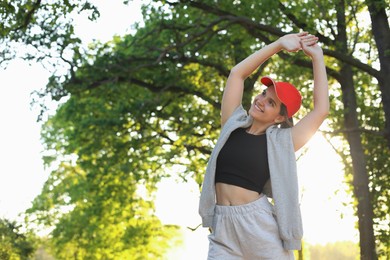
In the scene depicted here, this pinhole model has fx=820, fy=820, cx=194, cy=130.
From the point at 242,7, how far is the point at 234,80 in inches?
459

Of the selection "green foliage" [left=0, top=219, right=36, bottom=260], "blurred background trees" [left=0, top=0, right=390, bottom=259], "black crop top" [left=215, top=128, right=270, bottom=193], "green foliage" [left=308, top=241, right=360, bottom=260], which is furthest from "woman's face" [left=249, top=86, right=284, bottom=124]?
"green foliage" [left=308, top=241, right=360, bottom=260]


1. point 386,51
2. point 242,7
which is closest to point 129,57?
point 242,7

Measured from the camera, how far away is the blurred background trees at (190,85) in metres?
15.8

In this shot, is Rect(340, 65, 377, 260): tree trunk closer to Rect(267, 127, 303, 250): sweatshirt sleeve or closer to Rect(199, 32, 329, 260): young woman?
Rect(199, 32, 329, 260): young woman

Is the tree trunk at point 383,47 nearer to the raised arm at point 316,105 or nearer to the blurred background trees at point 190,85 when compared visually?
the blurred background trees at point 190,85

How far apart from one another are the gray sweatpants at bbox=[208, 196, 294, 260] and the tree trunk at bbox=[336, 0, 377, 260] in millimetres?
11585

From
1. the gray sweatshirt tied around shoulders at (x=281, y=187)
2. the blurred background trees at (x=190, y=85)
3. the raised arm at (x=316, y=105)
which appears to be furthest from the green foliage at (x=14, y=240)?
the raised arm at (x=316, y=105)

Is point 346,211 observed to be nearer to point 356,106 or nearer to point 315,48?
point 356,106

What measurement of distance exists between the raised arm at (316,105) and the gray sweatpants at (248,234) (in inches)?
17.4

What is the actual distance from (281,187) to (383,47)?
1090cm

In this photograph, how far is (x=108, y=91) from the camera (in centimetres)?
2066

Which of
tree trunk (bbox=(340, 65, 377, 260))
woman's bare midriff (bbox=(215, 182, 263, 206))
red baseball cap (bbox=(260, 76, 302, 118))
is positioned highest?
tree trunk (bbox=(340, 65, 377, 260))

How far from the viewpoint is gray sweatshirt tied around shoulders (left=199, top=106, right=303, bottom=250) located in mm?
4820

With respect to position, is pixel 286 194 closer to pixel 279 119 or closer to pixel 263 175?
pixel 263 175
